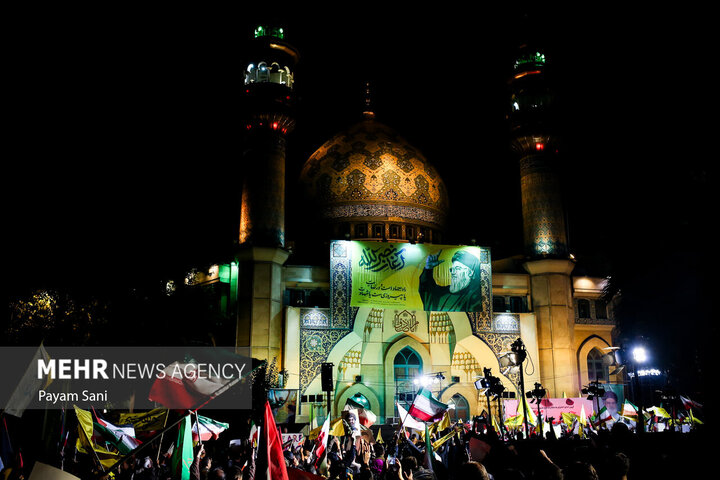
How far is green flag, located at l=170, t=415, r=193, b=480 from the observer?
8.42m

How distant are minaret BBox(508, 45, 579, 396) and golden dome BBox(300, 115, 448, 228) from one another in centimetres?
518

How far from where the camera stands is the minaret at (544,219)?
30.7 metres

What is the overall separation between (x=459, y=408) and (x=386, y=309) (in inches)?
226

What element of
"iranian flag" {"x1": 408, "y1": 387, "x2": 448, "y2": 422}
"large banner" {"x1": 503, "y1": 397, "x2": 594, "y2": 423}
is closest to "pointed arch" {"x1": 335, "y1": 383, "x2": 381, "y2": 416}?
"large banner" {"x1": 503, "y1": 397, "x2": 594, "y2": 423}

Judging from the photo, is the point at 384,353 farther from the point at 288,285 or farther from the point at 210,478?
the point at 210,478

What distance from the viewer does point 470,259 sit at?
30422 mm

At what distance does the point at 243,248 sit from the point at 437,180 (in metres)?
12.8

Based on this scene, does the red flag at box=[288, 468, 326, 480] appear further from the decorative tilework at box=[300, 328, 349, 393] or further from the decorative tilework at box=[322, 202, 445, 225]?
the decorative tilework at box=[322, 202, 445, 225]

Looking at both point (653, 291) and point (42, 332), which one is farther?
point (42, 332)

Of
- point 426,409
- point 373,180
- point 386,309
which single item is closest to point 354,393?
point 386,309

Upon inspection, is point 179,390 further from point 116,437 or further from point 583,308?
point 583,308

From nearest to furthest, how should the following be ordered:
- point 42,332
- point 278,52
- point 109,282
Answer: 1. point 42,332
2. point 109,282
3. point 278,52

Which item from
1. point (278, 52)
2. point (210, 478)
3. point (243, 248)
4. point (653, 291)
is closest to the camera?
point (210, 478)

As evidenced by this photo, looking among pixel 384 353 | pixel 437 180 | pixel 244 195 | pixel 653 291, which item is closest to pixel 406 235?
pixel 437 180
